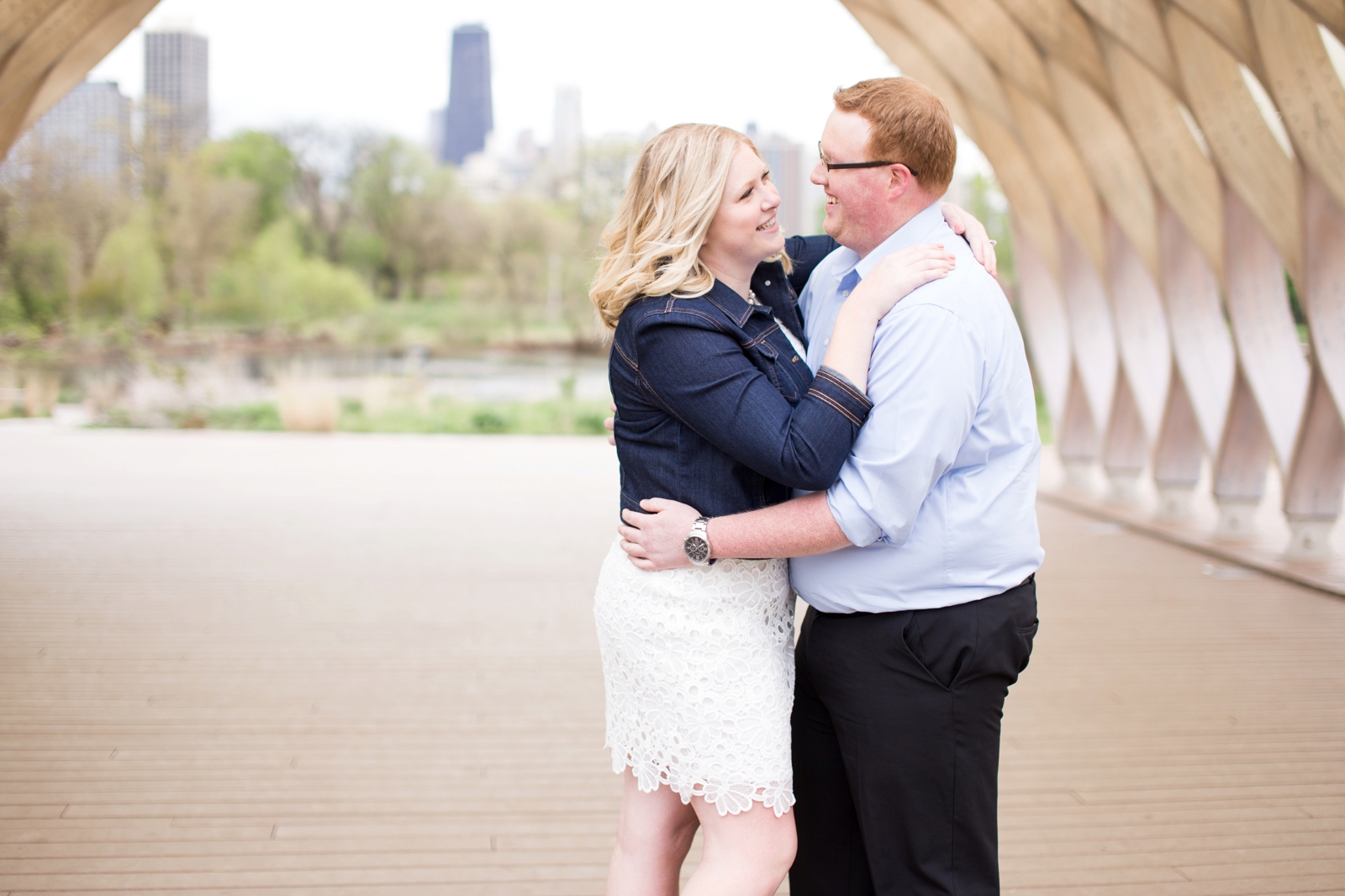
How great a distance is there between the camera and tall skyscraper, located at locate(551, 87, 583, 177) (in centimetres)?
2739

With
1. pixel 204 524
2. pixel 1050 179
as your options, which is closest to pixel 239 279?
pixel 204 524

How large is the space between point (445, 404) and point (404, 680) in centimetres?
1643

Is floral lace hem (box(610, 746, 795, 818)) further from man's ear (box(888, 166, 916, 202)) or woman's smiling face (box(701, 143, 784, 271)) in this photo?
man's ear (box(888, 166, 916, 202))

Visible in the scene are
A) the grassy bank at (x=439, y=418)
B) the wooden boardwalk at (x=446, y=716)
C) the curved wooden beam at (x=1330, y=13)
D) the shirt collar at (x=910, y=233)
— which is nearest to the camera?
the shirt collar at (x=910, y=233)

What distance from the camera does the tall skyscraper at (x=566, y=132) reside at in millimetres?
27391

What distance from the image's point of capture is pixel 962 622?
6.53ft

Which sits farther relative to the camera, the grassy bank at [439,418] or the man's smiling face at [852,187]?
the grassy bank at [439,418]

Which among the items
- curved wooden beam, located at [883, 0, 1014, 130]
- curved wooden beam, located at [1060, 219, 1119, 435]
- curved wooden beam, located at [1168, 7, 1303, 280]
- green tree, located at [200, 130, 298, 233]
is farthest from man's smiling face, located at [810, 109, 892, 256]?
green tree, located at [200, 130, 298, 233]

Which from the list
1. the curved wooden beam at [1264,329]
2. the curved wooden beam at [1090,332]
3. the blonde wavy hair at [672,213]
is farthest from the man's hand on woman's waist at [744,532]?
the curved wooden beam at [1090,332]

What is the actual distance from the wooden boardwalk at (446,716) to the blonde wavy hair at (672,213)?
6.65ft

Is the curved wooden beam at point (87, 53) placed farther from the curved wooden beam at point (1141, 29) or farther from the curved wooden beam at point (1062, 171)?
the curved wooden beam at point (1062, 171)

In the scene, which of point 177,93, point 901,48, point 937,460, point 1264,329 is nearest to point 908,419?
point 937,460

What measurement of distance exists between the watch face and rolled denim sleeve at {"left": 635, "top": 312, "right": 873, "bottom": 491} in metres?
0.16

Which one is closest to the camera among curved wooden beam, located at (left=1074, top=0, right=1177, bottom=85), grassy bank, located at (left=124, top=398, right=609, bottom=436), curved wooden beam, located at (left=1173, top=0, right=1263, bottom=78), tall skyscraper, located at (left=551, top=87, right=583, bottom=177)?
curved wooden beam, located at (left=1173, top=0, right=1263, bottom=78)
